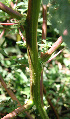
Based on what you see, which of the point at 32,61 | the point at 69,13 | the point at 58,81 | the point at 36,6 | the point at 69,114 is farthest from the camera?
the point at 58,81

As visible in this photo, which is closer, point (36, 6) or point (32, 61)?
point (36, 6)

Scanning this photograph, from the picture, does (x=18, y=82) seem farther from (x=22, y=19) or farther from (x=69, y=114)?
(x=22, y=19)

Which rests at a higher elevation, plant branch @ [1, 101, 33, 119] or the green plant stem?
the green plant stem

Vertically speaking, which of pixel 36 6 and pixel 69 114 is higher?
pixel 36 6

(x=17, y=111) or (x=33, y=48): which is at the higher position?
(x=33, y=48)

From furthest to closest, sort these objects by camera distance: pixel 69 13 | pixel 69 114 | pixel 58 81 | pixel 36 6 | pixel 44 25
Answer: pixel 58 81
pixel 69 114
pixel 44 25
pixel 36 6
pixel 69 13

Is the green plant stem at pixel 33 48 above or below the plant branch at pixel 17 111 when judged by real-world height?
above

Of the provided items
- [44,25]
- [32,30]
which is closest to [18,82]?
[44,25]

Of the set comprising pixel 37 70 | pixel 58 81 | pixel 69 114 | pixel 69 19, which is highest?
pixel 69 19
